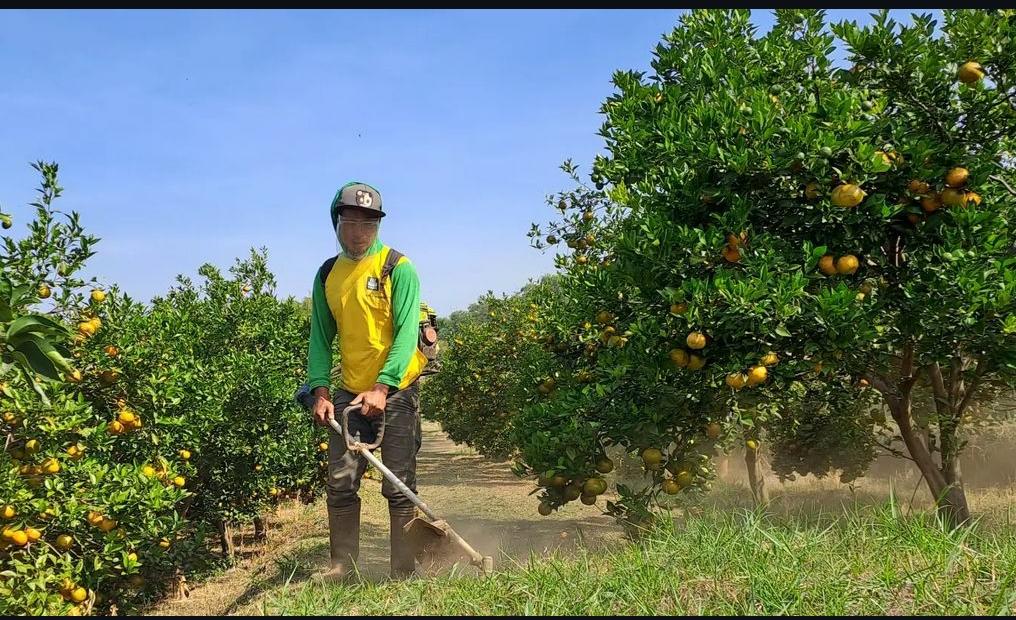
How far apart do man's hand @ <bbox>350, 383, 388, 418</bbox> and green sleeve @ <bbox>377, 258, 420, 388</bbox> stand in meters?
0.04

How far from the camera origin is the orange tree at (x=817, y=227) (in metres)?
3.33

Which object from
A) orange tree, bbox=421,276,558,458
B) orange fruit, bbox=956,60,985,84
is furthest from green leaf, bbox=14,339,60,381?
orange tree, bbox=421,276,558,458

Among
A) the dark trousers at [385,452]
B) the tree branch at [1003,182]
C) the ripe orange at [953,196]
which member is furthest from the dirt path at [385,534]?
the tree branch at [1003,182]

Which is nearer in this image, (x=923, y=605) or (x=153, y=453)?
(x=923, y=605)

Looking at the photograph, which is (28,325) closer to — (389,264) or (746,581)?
(389,264)

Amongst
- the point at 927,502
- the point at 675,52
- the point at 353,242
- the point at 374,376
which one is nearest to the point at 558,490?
the point at 374,376

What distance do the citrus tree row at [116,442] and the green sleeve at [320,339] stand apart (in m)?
1.27

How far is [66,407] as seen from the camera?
4.55 m

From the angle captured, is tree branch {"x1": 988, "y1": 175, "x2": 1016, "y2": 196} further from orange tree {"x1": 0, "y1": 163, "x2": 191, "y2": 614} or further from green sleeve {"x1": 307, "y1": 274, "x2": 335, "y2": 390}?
orange tree {"x1": 0, "y1": 163, "x2": 191, "y2": 614}

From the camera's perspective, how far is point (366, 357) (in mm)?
Result: 4027

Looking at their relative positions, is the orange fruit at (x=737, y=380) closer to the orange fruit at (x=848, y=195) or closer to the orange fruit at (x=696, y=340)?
the orange fruit at (x=696, y=340)

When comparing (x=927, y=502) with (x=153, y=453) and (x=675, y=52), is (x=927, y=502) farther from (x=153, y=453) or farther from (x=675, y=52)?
(x=153, y=453)

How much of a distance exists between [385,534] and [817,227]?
5.92 m

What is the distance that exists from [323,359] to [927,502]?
27.4ft
